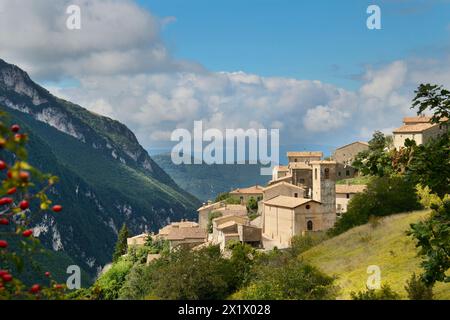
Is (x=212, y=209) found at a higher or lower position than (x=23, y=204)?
higher

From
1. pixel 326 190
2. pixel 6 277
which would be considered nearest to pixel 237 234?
pixel 326 190

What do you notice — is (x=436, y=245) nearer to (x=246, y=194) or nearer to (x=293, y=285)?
(x=293, y=285)

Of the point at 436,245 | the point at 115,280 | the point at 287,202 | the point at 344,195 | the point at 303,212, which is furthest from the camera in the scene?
the point at 344,195

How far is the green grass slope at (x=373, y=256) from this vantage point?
3026cm

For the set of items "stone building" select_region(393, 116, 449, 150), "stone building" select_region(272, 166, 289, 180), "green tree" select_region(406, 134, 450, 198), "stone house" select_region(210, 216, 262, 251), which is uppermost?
"stone building" select_region(393, 116, 449, 150)

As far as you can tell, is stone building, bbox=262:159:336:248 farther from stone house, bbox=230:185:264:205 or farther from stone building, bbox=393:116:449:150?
stone house, bbox=230:185:264:205

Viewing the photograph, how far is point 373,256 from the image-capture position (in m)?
38.7

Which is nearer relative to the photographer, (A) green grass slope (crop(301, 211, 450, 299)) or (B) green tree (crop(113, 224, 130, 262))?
(A) green grass slope (crop(301, 211, 450, 299))

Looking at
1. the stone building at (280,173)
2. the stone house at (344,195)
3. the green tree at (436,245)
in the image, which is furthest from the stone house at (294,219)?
the green tree at (436,245)

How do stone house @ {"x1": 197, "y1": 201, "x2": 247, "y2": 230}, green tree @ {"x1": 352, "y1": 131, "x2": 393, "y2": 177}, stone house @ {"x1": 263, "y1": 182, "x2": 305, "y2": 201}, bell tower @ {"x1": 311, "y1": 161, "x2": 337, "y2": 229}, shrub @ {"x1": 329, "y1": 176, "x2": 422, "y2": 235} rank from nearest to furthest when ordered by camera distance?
green tree @ {"x1": 352, "y1": 131, "x2": 393, "y2": 177} < shrub @ {"x1": 329, "y1": 176, "x2": 422, "y2": 235} < bell tower @ {"x1": 311, "y1": 161, "x2": 337, "y2": 229} < stone house @ {"x1": 263, "y1": 182, "x2": 305, "y2": 201} < stone house @ {"x1": 197, "y1": 201, "x2": 247, "y2": 230}

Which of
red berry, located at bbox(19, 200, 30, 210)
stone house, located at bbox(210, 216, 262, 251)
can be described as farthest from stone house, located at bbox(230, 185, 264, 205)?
red berry, located at bbox(19, 200, 30, 210)

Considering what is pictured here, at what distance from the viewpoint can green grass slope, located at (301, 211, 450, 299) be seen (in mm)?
30256

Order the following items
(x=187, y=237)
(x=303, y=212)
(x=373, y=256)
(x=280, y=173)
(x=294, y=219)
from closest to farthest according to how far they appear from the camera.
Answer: (x=373, y=256) → (x=294, y=219) → (x=303, y=212) → (x=187, y=237) → (x=280, y=173)
